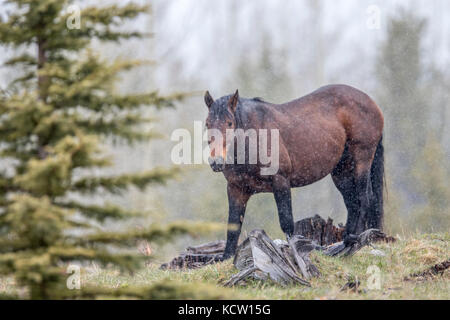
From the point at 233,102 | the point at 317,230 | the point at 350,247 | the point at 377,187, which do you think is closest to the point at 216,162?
the point at 233,102

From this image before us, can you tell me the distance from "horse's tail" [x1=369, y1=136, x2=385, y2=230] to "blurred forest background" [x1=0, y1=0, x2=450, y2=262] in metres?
12.7

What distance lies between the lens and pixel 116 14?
13.3 ft

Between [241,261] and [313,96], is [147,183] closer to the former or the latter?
[241,261]

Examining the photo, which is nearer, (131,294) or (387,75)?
(131,294)

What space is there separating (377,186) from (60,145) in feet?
23.0

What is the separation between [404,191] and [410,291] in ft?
71.3

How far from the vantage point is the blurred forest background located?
23.2 metres

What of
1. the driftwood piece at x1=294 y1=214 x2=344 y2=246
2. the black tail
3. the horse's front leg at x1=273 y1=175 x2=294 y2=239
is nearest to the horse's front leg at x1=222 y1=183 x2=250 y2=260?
the horse's front leg at x1=273 y1=175 x2=294 y2=239

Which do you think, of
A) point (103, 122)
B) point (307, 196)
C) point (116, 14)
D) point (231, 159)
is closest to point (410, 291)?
point (231, 159)

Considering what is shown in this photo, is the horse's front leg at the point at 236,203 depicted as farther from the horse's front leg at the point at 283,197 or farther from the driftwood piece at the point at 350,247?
the driftwood piece at the point at 350,247

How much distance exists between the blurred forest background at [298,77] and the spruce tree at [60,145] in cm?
1800

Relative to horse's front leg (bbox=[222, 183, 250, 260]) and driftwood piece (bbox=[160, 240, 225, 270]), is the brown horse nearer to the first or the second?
horse's front leg (bbox=[222, 183, 250, 260])

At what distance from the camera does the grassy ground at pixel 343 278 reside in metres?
5.15

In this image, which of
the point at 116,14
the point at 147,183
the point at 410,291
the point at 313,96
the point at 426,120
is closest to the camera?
the point at 147,183
